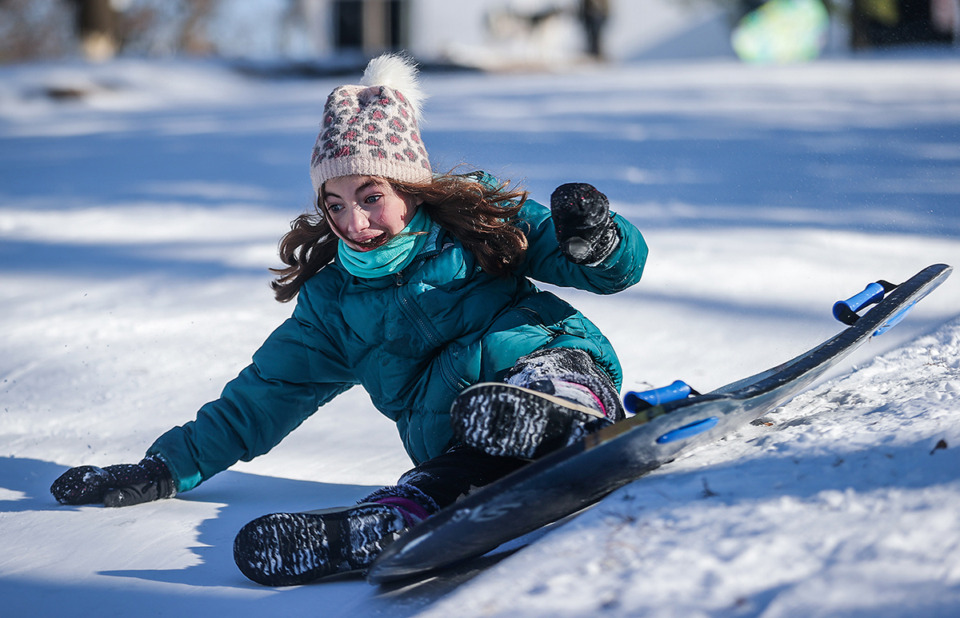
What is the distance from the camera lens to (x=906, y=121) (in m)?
6.21

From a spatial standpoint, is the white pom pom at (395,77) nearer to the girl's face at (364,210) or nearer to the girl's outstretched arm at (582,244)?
the girl's face at (364,210)

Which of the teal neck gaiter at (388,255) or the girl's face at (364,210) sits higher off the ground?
the girl's face at (364,210)

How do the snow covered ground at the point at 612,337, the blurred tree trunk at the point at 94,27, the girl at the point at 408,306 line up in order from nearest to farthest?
the snow covered ground at the point at 612,337 → the girl at the point at 408,306 → the blurred tree trunk at the point at 94,27

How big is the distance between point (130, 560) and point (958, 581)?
4.54 ft

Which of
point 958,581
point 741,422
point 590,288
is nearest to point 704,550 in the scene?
point 958,581

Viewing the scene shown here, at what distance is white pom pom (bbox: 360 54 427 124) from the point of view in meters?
2.05

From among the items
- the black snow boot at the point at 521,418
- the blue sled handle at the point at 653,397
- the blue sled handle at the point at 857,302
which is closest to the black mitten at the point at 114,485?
the black snow boot at the point at 521,418

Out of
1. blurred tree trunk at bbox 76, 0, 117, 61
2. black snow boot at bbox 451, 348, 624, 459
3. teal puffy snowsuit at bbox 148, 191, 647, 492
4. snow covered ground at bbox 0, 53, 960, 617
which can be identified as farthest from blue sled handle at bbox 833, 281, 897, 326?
blurred tree trunk at bbox 76, 0, 117, 61

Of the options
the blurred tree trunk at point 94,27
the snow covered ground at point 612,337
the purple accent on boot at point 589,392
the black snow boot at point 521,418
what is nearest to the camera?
the snow covered ground at point 612,337

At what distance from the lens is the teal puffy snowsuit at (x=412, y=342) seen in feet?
6.07

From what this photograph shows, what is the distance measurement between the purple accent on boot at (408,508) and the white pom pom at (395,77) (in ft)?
3.12

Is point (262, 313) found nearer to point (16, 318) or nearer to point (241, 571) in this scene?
point (16, 318)

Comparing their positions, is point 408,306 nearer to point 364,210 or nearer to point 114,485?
point 364,210

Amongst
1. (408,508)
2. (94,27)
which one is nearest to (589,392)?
(408,508)
